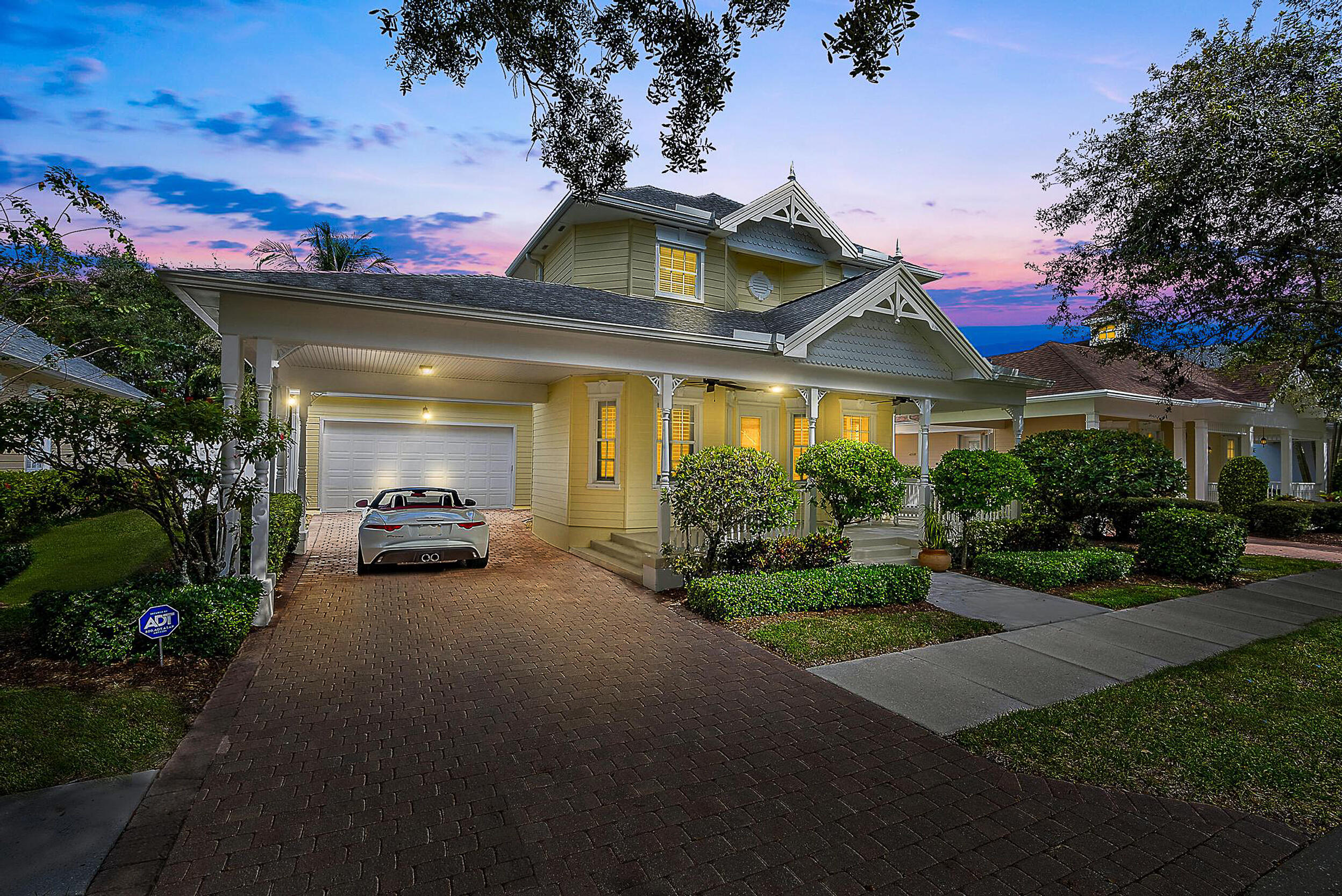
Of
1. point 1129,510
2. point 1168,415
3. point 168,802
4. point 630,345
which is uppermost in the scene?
point 630,345

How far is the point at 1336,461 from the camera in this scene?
23.1 m

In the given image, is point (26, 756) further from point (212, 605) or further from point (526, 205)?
point (526, 205)

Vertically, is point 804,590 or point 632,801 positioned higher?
point 804,590

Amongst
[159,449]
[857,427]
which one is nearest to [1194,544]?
[857,427]

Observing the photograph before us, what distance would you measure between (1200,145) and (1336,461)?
2267cm

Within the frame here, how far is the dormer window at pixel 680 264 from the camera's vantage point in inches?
531

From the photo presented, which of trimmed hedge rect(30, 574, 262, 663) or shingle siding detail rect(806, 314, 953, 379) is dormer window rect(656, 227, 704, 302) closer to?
shingle siding detail rect(806, 314, 953, 379)

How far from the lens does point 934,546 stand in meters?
11.4

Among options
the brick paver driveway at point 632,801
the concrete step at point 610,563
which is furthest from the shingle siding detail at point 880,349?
the brick paver driveway at point 632,801

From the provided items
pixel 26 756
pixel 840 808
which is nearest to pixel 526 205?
pixel 26 756

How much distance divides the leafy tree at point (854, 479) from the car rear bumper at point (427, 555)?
5.81 metres

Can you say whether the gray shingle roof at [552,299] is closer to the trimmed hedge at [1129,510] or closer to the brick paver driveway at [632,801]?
the brick paver driveway at [632,801]

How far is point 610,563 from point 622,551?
0.33 meters

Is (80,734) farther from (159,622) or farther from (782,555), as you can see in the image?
(782,555)
